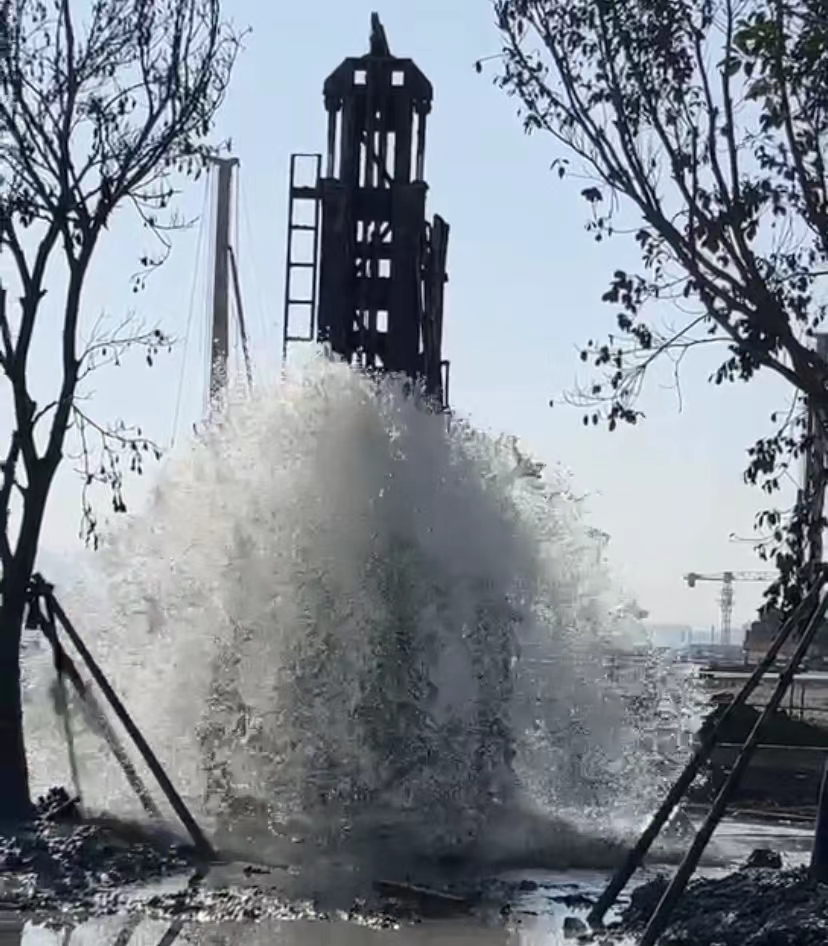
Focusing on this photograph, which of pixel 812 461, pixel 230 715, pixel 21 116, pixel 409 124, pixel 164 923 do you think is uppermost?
pixel 409 124

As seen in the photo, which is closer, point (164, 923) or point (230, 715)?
point (164, 923)

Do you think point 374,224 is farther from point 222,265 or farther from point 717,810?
point 222,265

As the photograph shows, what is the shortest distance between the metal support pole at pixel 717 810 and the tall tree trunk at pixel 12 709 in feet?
25.0

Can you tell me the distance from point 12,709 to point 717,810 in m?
8.12

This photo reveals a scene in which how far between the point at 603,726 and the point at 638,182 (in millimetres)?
7631

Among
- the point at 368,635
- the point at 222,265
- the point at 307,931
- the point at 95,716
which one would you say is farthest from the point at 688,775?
the point at 222,265

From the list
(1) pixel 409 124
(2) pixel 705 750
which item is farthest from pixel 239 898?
(1) pixel 409 124

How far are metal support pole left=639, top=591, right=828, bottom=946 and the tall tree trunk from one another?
7.61 metres

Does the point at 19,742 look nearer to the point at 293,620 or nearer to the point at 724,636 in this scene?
the point at 293,620

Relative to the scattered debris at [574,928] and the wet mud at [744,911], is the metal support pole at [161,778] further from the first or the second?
the wet mud at [744,911]

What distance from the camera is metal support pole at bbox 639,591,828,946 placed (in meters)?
11.9

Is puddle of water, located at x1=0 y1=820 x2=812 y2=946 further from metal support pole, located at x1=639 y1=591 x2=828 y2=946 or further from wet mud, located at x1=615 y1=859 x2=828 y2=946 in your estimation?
metal support pole, located at x1=639 y1=591 x2=828 y2=946

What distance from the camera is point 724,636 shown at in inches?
6988

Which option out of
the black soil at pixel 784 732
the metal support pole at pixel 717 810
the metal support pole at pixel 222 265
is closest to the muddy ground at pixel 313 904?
the metal support pole at pixel 717 810
